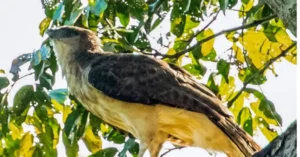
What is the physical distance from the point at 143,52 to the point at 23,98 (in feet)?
3.26

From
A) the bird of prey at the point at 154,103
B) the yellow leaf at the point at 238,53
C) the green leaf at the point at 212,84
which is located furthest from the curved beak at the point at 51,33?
the yellow leaf at the point at 238,53

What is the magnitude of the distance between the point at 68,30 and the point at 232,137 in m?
1.73

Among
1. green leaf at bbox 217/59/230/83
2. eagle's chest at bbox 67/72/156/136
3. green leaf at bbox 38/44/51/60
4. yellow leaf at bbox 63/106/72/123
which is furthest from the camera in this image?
green leaf at bbox 217/59/230/83

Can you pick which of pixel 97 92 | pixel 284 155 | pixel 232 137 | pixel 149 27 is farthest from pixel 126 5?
pixel 284 155

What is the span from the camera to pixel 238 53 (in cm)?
657

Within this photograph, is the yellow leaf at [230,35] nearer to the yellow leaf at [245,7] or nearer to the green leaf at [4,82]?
the yellow leaf at [245,7]

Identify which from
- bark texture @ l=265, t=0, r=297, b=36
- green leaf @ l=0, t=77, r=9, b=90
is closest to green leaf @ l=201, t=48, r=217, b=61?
green leaf @ l=0, t=77, r=9, b=90

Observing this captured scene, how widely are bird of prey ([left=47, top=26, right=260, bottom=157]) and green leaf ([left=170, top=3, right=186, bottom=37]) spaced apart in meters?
0.31

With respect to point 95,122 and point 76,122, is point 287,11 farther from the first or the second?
point 95,122

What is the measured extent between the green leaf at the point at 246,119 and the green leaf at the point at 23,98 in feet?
4.56

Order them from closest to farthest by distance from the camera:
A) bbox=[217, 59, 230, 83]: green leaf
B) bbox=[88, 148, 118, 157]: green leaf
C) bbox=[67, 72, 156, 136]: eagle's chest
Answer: bbox=[88, 148, 118, 157]: green leaf, bbox=[67, 72, 156, 136]: eagle's chest, bbox=[217, 59, 230, 83]: green leaf

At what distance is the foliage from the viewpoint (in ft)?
19.1

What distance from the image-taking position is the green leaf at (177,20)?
240 inches

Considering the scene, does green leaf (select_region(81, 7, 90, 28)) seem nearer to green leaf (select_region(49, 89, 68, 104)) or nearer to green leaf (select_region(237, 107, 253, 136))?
green leaf (select_region(49, 89, 68, 104))
